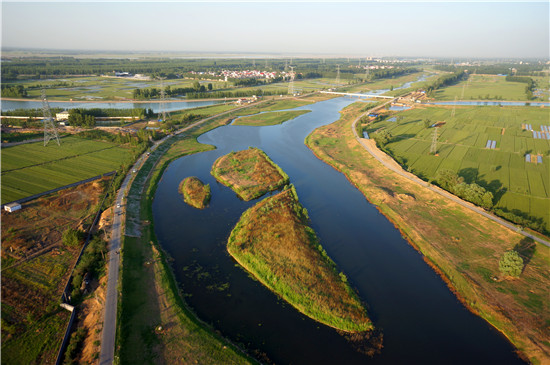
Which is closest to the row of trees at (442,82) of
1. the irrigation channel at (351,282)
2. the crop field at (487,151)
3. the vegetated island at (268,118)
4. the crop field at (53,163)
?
the crop field at (487,151)

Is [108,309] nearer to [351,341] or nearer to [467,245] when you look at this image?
[351,341]

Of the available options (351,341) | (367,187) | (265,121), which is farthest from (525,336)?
(265,121)

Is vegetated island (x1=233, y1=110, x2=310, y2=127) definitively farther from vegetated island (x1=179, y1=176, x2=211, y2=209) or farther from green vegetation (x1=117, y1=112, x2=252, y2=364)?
green vegetation (x1=117, y1=112, x2=252, y2=364)

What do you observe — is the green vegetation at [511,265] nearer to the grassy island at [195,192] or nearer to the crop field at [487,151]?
the crop field at [487,151]

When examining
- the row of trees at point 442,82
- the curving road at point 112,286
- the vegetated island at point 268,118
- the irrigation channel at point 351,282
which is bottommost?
the irrigation channel at point 351,282

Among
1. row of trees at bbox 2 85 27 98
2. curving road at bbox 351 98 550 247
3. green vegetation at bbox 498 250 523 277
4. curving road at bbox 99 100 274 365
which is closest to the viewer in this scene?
curving road at bbox 99 100 274 365

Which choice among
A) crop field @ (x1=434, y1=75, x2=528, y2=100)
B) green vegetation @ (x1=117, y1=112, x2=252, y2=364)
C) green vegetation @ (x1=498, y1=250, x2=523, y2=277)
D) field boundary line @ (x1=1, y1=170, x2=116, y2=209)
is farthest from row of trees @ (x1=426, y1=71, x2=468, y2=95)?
green vegetation @ (x1=117, y1=112, x2=252, y2=364)
